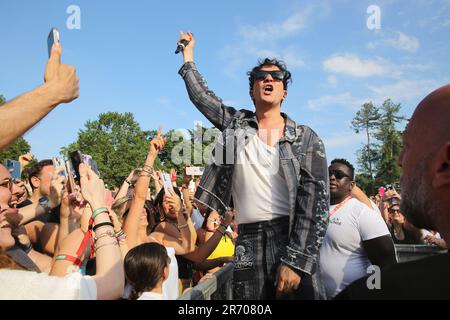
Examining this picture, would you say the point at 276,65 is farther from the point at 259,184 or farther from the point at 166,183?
the point at 166,183

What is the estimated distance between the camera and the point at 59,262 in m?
2.52

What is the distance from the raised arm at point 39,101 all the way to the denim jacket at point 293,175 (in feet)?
3.34

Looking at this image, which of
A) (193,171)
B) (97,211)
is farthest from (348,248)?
(193,171)

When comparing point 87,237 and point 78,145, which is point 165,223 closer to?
point 87,237

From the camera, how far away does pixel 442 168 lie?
110 centimetres

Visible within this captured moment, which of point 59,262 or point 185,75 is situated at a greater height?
point 185,75

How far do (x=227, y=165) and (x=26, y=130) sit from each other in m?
1.26

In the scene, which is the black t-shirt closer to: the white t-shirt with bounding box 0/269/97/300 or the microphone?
the white t-shirt with bounding box 0/269/97/300

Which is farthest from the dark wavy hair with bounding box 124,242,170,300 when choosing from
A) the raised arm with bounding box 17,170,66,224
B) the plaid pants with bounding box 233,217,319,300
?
the raised arm with bounding box 17,170,66,224

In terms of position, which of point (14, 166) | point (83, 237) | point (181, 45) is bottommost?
point (83, 237)

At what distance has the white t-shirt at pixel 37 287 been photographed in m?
1.53

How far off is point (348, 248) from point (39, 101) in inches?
110

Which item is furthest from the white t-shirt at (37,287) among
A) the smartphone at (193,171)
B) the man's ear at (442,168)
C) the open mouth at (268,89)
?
the smartphone at (193,171)
